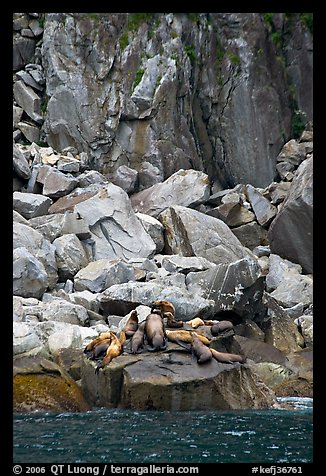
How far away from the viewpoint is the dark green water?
28.7 feet

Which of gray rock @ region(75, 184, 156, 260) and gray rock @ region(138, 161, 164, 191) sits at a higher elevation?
gray rock @ region(138, 161, 164, 191)

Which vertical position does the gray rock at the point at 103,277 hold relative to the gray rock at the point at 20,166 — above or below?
below

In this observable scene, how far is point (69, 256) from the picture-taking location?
21.2 metres

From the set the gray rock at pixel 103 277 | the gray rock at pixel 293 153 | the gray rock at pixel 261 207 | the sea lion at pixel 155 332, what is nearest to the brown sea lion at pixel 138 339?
the sea lion at pixel 155 332

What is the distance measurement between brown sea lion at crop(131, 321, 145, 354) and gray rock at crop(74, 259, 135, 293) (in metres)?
5.93

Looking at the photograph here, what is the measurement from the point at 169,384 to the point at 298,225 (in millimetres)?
15283

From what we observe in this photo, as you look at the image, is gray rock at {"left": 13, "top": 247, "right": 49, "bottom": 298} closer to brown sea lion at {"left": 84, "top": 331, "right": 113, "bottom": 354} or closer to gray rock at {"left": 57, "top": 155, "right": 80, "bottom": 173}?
brown sea lion at {"left": 84, "top": 331, "right": 113, "bottom": 354}

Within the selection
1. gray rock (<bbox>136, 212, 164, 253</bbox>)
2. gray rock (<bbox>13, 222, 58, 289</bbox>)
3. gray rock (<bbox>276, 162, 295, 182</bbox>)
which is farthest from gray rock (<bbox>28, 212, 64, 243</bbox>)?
gray rock (<bbox>276, 162, 295, 182</bbox>)

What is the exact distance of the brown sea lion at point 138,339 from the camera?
13.1 meters

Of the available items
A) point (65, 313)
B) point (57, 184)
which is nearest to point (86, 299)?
point (65, 313)

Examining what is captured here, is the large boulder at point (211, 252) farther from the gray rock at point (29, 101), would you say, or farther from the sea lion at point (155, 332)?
the gray rock at point (29, 101)

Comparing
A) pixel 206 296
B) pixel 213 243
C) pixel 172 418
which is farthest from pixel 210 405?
pixel 213 243

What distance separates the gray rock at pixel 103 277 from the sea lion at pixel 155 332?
584 cm

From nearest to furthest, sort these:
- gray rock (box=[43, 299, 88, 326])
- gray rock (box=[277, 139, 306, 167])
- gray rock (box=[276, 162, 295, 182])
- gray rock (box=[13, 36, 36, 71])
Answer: gray rock (box=[43, 299, 88, 326])
gray rock (box=[276, 162, 295, 182])
gray rock (box=[277, 139, 306, 167])
gray rock (box=[13, 36, 36, 71])
